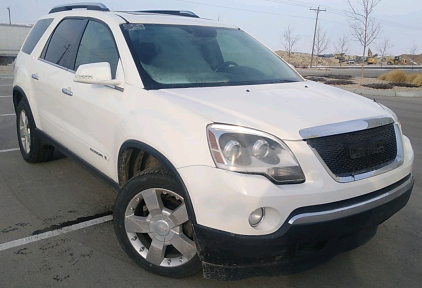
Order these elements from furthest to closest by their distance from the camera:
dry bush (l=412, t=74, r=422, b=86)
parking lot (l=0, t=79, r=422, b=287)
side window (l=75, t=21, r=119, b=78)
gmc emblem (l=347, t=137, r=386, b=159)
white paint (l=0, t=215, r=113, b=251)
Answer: dry bush (l=412, t=74, r=422, b=86)
side window (l=75, t=21, r=119, b=78)
white paint (l=0, t=215, r=113, b=251)
parking lot (l=0, t=79, r=422, b=287)
gmc emblem (l=347, t=137, r=386, b=159)

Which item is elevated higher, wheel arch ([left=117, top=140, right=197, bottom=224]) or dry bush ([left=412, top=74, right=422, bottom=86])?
wheel arch ([left=117, top=140, right=197, bottom=224])

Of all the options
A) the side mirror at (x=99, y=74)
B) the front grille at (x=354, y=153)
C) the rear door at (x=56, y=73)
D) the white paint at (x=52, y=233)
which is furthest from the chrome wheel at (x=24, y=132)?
the front grille at (x=354, y=153)

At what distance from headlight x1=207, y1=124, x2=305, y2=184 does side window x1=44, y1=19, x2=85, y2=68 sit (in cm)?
234

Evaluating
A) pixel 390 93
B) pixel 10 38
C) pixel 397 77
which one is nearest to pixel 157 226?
pixel 390 93

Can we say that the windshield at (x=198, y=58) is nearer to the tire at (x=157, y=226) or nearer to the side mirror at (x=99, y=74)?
the side mirror at (x=99, y=74)

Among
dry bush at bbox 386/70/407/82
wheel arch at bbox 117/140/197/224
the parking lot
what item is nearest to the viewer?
wheel arch at bbox 117/140/197/224

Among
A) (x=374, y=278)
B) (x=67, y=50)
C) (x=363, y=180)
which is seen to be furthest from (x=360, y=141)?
(x=67, y=50)

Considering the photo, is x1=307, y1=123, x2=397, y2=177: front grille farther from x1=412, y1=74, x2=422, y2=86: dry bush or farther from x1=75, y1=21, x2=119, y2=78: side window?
x1=412, y1=74, x2=422, y2=86: dry bush

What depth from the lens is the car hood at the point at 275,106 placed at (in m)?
2.50

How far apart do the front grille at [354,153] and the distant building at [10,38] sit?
1437 inches

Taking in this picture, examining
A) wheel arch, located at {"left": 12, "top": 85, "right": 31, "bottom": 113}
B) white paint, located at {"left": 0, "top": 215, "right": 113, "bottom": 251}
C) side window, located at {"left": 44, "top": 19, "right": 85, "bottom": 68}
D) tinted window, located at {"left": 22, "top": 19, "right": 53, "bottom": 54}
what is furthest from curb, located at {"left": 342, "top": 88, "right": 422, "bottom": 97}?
white paint, located at {"left": 0, "top": 215, "right": 113, "bottom": 251}

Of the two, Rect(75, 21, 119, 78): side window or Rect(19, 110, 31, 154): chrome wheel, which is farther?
Rect(19, 110, 31, 154): chrome wheel

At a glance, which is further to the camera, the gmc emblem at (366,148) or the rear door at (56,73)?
the rear door at (56,73)

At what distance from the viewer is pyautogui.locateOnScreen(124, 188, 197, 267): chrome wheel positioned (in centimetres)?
271
